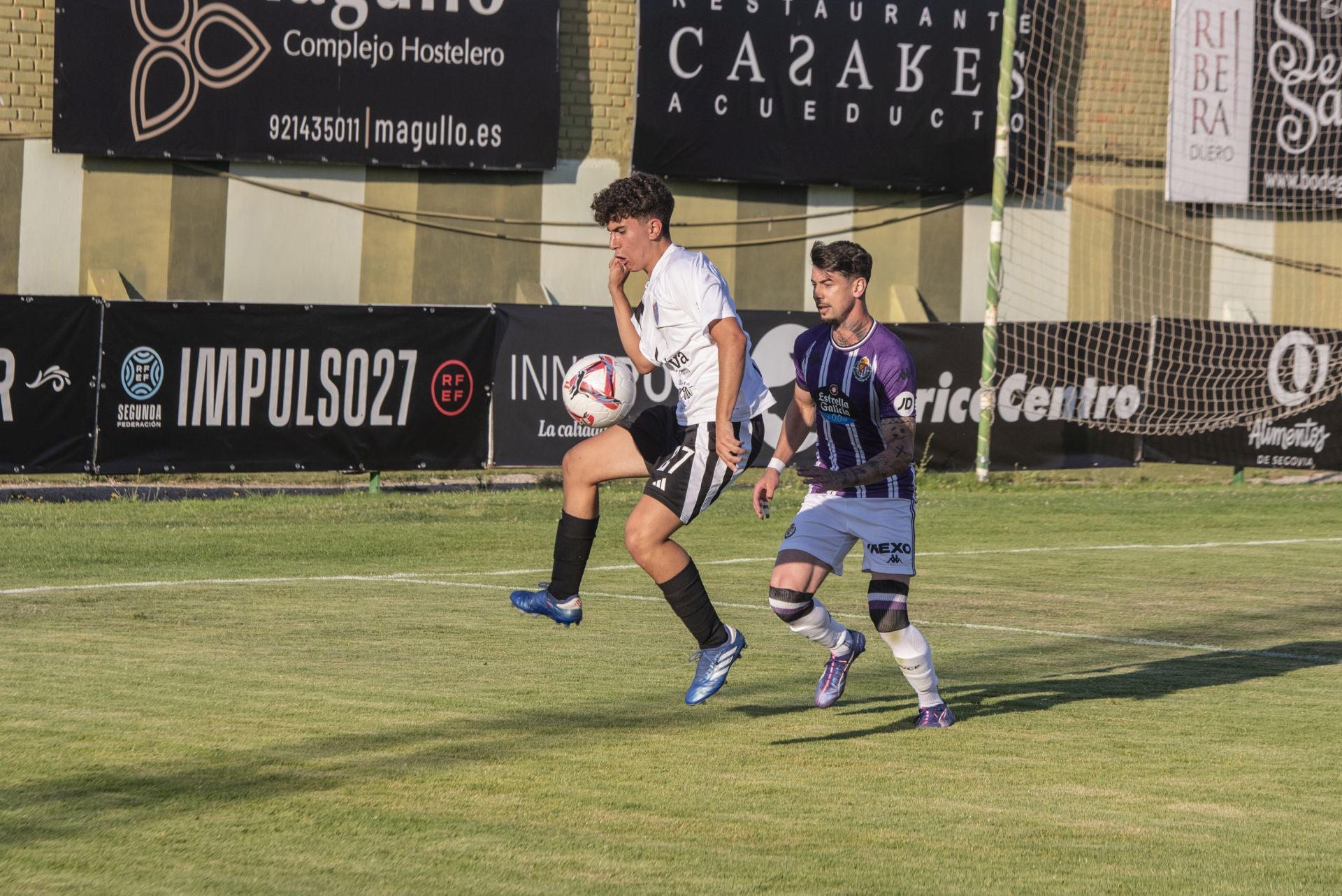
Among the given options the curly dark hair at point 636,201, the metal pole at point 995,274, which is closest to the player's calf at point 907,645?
the curly dark hair at point 636,201

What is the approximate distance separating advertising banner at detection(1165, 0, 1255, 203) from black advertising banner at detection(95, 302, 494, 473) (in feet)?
41.1

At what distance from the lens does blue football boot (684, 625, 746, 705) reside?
752cm

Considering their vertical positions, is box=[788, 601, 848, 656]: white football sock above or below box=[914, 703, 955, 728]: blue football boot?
above

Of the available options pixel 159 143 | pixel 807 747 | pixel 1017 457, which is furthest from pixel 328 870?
pixel 159 143

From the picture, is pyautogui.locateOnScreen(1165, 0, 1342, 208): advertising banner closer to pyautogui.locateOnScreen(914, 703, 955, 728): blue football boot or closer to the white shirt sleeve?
the white shirt sleeve

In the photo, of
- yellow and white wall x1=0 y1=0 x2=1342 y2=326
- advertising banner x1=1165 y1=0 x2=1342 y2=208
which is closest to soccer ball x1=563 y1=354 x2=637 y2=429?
yellow and white wall x1=0 y1=0 x2=1342 y2=326

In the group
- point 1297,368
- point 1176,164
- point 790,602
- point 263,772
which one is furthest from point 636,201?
A: point 1176,164

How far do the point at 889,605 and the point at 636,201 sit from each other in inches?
79.4

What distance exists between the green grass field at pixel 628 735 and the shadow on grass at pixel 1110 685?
0.09ft

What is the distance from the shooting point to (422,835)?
5.64 m

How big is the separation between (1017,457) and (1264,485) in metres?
3.32

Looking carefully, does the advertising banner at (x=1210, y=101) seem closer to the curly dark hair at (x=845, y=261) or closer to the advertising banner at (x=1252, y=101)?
the advertising banner at (x=1252, y=101)

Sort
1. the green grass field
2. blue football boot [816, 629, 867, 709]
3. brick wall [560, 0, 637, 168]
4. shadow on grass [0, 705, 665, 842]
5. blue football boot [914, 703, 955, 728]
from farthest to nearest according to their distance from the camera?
brick wall [560, 0, 637, 168] < blue football boot [816, 629, 867, 709] < blue football boot [914, 703, 955, 728] < shadow on grass [0, 705, 665, 842] < the green grass field

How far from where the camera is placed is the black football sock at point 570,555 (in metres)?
8.12
